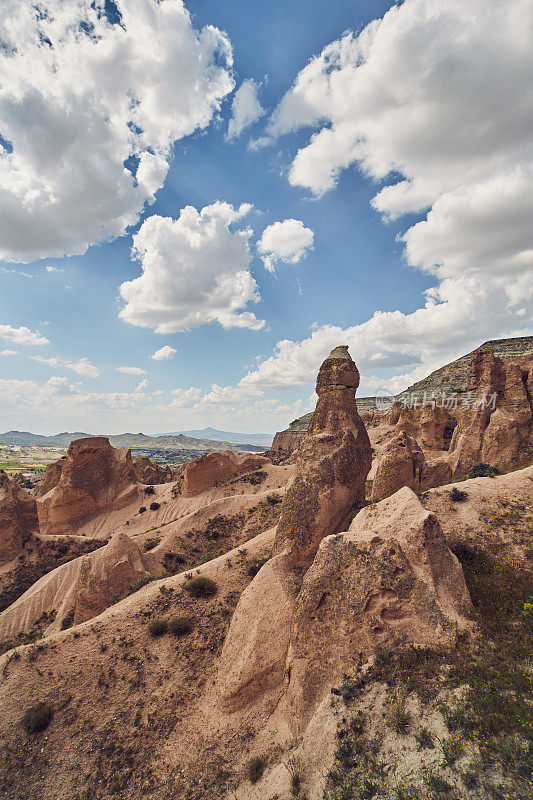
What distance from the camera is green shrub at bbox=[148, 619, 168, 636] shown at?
18808 mm

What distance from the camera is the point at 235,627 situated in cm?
1733

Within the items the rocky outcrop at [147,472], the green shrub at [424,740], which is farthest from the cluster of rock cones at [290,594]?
the rocky outcrop at [147,472]

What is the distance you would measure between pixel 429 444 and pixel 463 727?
43682 mm

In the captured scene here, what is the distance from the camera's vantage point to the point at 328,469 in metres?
20.0

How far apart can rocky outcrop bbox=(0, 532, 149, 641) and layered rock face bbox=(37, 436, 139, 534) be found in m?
20.8

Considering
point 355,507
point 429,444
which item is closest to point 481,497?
point 355,507

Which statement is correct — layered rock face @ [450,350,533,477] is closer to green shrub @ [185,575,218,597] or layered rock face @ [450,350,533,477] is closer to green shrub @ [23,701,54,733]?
green shrub @ [185,575,218,597]

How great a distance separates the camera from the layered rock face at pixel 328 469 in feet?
63.7

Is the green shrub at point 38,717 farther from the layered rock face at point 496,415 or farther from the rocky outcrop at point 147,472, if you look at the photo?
the rocky outcrop at point 147,472

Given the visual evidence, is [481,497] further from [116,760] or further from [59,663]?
[59,663]

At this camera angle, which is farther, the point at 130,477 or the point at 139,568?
the point at 130,477

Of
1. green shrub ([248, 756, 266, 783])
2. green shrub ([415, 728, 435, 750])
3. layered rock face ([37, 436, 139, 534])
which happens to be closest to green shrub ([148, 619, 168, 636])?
green shrub ([248, 756, 266, 783])

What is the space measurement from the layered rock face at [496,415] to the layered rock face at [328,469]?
1683 cm

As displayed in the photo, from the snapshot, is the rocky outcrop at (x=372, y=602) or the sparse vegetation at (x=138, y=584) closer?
the rocky outcrop at (x=372, y=602)
